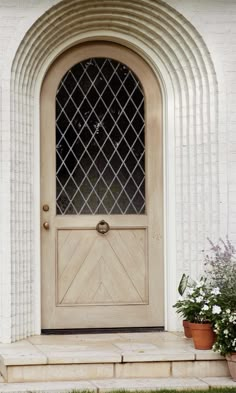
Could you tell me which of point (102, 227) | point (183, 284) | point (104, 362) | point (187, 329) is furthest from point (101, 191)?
point (104, 362)

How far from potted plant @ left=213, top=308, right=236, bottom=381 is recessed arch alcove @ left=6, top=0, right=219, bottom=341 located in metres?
1.12

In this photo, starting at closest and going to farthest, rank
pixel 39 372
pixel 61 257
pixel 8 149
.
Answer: pixel 39 372, pixel 8 149, pixel 61 257

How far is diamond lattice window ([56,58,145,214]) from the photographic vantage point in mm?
7699

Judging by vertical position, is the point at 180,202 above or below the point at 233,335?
above

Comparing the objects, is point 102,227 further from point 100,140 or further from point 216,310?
point 216,310

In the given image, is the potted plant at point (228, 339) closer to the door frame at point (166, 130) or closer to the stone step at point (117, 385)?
the stone step at point (117, 385)

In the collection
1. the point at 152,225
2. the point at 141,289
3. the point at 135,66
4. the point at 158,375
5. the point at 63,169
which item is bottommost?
the point at 158,375

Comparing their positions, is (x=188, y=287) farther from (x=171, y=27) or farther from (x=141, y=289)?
(x=171, y=27)

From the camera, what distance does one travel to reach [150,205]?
7809 millimetres

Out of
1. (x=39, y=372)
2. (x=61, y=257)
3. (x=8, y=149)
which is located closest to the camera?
(x=39, y=372)

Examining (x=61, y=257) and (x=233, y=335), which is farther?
(x=61, y=257)

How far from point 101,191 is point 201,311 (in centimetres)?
157

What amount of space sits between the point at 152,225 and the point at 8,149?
1547 millimetres

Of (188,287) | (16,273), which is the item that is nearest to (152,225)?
(188,287)
